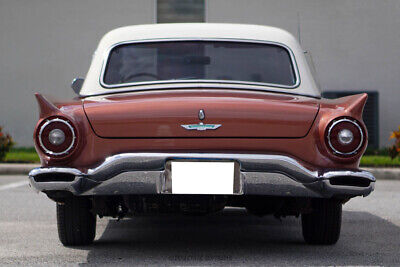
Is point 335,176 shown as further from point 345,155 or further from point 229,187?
point 229,187

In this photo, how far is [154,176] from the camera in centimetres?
478

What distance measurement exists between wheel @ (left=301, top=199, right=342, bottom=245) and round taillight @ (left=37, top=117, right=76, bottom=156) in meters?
1.67

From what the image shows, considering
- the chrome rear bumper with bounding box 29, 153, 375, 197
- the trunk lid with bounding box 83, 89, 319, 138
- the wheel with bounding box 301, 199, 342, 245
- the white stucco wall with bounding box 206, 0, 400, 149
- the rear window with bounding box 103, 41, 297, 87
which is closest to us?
the chrome rear bumper with bounding box 29, 153, 375, 197

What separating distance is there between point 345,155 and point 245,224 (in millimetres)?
2214

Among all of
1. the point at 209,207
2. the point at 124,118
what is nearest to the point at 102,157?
the point at 124,118

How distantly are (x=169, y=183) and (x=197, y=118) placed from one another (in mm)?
414

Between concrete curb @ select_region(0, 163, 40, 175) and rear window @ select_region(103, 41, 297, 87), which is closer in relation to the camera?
rear window @ select_region(103, 41, 297, 87)

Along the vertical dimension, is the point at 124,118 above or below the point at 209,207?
above

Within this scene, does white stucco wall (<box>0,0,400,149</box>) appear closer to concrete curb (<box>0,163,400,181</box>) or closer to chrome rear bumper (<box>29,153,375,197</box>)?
concrete curb (<box>0,163,400,181</box>)

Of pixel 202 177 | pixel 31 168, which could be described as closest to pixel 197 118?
pixel 202 177

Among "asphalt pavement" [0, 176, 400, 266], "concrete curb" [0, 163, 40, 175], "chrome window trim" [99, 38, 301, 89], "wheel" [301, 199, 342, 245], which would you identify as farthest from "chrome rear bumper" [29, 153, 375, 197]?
"concrete curb" [0, 163, 40, 175]

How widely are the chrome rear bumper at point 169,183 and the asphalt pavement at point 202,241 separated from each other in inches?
19.4

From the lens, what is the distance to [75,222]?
5.50 metres

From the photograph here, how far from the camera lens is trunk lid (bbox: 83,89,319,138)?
4895 millimetres
